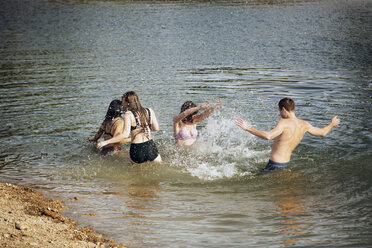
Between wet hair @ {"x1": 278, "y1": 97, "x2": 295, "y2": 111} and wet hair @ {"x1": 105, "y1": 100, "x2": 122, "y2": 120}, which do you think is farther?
wet hair @ {"x1": 105, "y1": 100, "x2": 122, "y2": 120}

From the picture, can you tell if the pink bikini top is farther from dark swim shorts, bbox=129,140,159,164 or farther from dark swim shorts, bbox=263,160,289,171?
dark swim shorts, bbox=263,160,289,171

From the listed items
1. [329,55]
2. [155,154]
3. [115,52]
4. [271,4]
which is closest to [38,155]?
[155,154]

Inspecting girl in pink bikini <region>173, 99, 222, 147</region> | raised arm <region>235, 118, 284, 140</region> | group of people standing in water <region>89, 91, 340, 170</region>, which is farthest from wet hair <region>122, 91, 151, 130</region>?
raised arm <region>235, 118, 284, 140</region>

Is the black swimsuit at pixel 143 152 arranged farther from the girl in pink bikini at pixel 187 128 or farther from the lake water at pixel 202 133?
the girl in pink bikini at pixel 187 128

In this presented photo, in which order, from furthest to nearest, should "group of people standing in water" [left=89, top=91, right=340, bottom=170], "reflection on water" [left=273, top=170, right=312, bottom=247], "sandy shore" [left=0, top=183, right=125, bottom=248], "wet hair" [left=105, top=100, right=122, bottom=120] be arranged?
1. "wet hair" [left=105, top=100, right=122, bottom=120]
2. "group of people standing in water" [left=89, top=91, right=340, bottom=170]
3. "reflection on water" [left=273, top=170, right=312, bottom=247]
4. "sandy shore" [left=0, top=183, right=125, bottom=248]

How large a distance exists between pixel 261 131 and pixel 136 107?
8.09ft

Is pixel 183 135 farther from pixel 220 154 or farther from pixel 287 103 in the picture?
pixel 287 103

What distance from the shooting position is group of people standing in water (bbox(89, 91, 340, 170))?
8766 mm

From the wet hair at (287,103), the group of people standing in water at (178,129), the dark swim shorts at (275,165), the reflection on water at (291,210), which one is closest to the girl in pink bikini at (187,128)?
the group of people standing in water at (178,129)

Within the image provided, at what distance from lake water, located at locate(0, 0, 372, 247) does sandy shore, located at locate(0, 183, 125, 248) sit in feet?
1.04

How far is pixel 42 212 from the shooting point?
729 centimetres

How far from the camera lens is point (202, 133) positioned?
11992mm

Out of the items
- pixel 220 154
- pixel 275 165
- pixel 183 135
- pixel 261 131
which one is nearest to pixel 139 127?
pixel 183 135

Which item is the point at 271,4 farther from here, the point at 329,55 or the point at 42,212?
the point at 42,212
